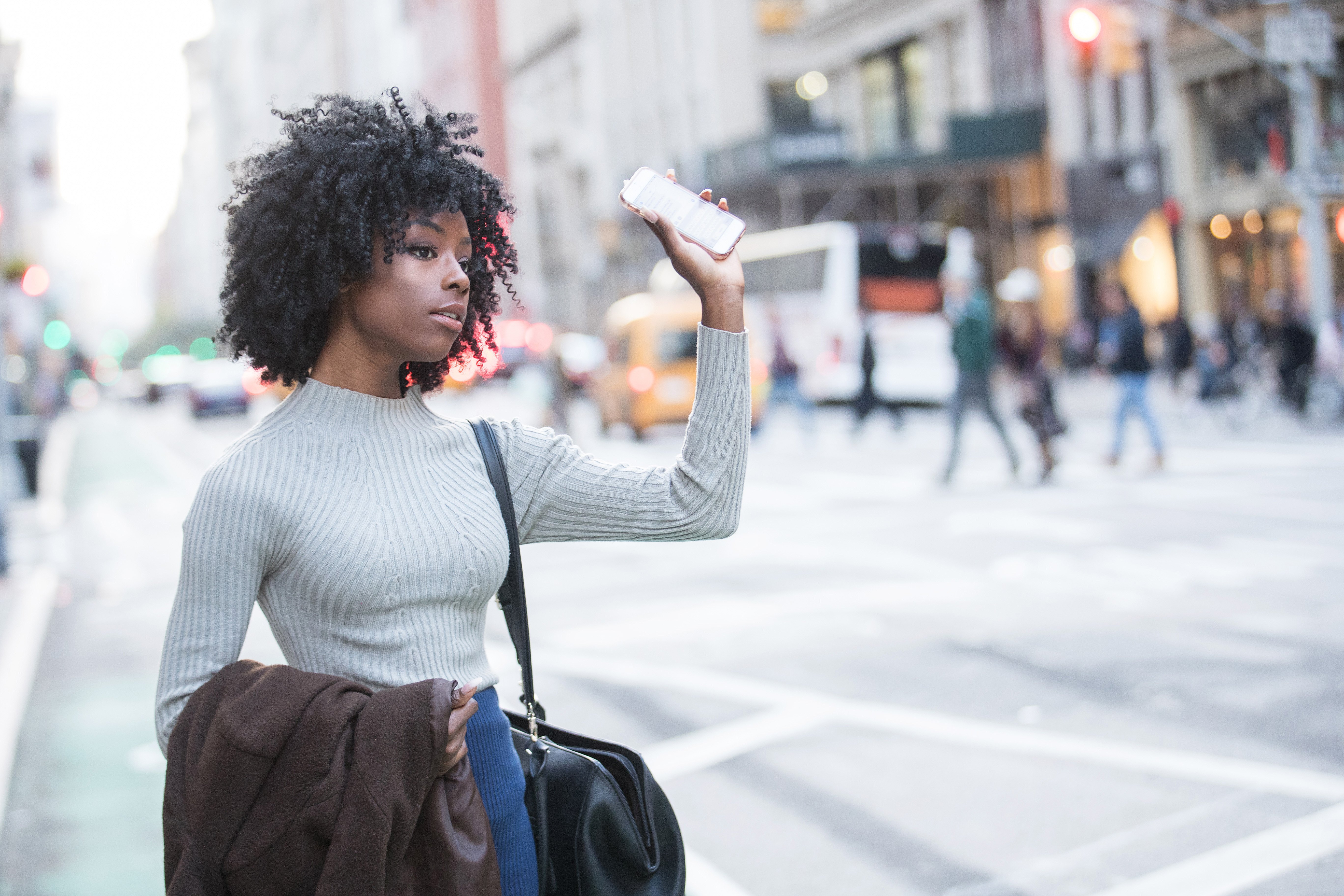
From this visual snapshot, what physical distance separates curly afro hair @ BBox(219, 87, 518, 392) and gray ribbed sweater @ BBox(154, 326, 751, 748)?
120 mm

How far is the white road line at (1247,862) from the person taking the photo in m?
4.15

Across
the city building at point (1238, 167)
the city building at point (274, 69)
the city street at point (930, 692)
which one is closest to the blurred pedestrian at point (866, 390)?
the city building at point (1238, 167)

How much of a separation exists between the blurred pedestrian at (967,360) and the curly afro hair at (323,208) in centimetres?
1225

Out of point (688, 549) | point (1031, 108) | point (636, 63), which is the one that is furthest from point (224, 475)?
point (636, 63)

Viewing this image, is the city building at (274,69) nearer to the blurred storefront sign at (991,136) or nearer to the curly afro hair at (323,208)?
the blurred storefront sign at (991,136)

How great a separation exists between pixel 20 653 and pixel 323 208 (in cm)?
776

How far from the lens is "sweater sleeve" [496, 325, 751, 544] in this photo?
2193 mm

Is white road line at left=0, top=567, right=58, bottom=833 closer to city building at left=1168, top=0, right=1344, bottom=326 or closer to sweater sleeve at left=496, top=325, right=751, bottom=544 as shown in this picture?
sweater sleeve at left=496, top=325, right=751, bottom=544

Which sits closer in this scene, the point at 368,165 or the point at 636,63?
the point at 368,165

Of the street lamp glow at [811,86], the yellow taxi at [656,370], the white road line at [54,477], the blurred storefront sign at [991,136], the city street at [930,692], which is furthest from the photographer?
the street lamp glow at [811,86]

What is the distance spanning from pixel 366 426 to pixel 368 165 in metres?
0.38

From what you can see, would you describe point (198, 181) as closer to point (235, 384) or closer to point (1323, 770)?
point (235, 384)

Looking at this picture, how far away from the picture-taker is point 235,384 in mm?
44406

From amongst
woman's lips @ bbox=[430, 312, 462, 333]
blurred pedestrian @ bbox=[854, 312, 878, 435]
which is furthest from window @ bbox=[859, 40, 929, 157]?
woman's lips @ bbox=[430, 312, 462, 333]
